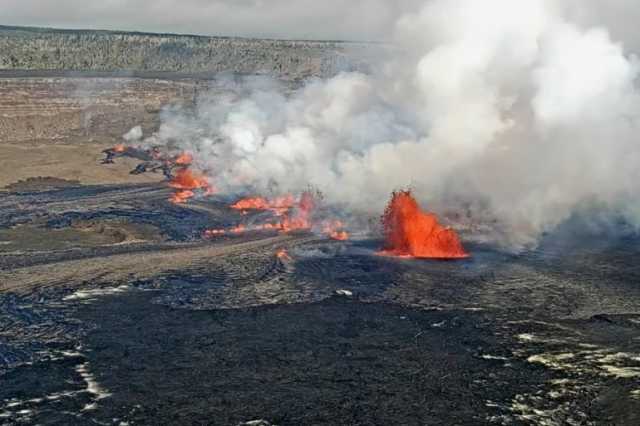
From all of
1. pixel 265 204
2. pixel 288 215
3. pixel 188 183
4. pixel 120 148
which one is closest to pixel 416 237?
pixel 288 215

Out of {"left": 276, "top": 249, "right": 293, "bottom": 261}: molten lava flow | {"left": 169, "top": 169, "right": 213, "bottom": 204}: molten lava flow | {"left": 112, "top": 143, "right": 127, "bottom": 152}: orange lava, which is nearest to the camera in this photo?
{"left": 276, "top": 249, "right": 293, "bottom": 261}: molten lava flow

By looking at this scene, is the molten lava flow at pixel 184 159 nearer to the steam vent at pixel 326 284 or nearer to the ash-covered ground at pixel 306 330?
the steam vent at pixel 326 284

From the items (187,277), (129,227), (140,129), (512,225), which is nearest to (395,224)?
(512,225)

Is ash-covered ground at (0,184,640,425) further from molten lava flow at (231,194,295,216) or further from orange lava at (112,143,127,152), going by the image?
orange lava at (112,143,127,152)

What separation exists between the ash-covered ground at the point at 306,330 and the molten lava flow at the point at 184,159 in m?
40.5

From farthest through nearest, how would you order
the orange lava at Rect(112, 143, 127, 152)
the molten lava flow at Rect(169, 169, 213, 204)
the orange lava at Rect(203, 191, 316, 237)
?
the orange lava at Rect(112, 143, 127, 152)
the molten lava flow at Rect(169, 169, 213, 204)
the orange lava at Rect(203, 191, 316, 237)

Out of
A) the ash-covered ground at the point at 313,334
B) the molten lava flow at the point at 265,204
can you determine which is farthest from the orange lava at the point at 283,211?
the ash-covered ground at the point at 313,334

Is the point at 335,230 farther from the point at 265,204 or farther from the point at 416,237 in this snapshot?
the point at 265,204

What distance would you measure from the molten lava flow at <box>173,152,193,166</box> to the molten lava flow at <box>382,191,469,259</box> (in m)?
52.0

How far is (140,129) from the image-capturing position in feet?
379

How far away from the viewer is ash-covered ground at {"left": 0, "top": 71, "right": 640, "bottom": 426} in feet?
76.8

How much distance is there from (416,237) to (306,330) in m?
17.6

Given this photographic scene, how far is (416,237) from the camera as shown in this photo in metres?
46.6

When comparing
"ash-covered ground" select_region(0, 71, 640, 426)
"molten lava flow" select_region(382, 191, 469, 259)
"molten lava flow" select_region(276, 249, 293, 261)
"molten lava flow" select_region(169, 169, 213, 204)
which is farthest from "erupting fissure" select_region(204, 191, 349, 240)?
"molten lava flow" select_region(169, 169, 213, 204)
